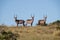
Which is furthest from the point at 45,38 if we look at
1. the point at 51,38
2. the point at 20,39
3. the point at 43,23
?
the point at 43,23

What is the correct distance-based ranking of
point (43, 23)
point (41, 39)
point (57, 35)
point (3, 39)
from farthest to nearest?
point (43, 23) → point (57, 35) → point (41, 39) → point (3, 39)

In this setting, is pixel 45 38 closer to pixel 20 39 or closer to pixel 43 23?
pixel 20 39

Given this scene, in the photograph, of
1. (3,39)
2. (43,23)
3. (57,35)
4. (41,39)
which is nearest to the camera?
(3,39)

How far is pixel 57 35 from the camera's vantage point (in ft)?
73.7

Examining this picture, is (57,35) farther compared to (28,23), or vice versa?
(28,23)

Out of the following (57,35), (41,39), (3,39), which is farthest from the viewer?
(57,35)

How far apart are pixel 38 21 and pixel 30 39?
18.0 metres

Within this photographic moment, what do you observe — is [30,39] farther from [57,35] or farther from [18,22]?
[18,22]

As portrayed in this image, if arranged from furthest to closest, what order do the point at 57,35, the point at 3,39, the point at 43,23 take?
1. the point at 43,23
2. the point at 57,35
3. the point at 3,39

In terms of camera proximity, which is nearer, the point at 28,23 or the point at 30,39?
the point at 30,39

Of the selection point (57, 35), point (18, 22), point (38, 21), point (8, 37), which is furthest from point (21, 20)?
point (8, 37)

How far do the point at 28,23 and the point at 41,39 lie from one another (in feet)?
55.1

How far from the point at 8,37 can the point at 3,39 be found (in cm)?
109

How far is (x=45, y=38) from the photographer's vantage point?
20109mm
